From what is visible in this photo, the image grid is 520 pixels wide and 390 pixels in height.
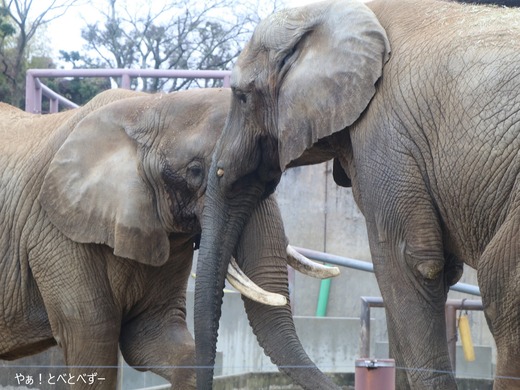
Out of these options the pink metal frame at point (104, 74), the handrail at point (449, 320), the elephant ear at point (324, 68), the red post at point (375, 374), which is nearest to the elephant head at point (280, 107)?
the elephant ear at point (324, 68)

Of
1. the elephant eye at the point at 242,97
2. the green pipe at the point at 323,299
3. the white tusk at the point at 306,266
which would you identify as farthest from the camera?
the green pipe at the point at 323,299

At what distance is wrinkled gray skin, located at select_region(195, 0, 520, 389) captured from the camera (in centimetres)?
434

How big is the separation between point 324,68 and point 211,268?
112 cm

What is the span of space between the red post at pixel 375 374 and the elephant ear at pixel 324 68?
1.06m

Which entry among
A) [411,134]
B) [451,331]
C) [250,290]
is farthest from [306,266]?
[451,331]

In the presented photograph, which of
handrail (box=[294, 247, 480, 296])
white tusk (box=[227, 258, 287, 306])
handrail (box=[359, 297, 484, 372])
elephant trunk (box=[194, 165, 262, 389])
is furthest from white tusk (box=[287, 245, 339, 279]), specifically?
handrail (box=[359, 297, 484, 372])

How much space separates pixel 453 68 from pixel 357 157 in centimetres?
54

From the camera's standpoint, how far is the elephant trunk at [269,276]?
5730 mm

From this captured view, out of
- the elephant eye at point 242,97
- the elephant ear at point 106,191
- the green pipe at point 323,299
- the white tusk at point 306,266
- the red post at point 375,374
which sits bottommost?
the red post at point 375,374

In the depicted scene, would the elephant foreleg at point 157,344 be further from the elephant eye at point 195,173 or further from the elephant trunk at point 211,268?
the elephant eye at point 195,173

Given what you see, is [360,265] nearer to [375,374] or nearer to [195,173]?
[195,173]

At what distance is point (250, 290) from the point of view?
561 centimetres

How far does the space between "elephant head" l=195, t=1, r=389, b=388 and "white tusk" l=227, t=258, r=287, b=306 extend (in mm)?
76

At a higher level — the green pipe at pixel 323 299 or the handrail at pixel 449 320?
the green pipe at pixel 323 299
